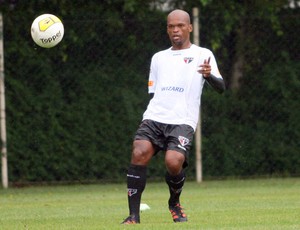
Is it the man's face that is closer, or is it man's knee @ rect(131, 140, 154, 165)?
man's knee @ rect(131, 140, 154, 165)

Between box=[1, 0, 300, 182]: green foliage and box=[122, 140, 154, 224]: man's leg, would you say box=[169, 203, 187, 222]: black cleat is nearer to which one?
box=[122, 140, 154, 224]: man's leg

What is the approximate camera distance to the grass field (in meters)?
7.84

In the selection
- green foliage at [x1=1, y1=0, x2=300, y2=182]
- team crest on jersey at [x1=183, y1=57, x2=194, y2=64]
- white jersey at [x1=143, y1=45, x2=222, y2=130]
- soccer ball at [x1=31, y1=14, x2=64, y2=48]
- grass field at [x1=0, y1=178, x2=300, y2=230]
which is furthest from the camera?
green foliage at [x1=1, y1=0, x2=300, y2=182]

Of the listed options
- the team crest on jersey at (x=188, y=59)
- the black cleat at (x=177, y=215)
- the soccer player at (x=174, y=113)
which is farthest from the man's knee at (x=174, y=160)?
the team crest on jersey at (x=188, y=59)

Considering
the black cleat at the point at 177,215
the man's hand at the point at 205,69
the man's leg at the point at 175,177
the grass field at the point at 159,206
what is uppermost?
the man's hand at the point at 205,69

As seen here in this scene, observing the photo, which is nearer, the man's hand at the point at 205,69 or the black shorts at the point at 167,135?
the man's hand at the point at 205,69

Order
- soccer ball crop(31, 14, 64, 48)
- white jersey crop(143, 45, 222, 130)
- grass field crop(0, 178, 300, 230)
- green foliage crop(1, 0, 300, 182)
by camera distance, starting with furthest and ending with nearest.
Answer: green foliage crop(1, 0, 300, 182) < soccer ball crop(31, 14, 64, 48) < white jersey crop(143, 45, 222, 130) < grass field crop(0, 178, 300, 230)

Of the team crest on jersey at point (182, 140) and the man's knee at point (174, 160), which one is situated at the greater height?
the team crest on jersey at point (182, 140)

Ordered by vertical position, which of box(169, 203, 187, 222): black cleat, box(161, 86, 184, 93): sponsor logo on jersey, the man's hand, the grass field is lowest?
the grass field

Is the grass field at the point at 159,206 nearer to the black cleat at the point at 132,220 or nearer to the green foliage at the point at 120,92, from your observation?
the black cleat at the point at 132,220

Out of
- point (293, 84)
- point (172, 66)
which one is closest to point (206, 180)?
point (293, 84)

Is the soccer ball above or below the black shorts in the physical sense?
above

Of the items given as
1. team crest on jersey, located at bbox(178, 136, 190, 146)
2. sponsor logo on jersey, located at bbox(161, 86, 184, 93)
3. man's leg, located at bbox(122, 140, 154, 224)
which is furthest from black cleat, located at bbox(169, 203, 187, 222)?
sponsor logo on jersey, located at bbox(161, 86, 184, 93)

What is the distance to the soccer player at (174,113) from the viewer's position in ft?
26.3
